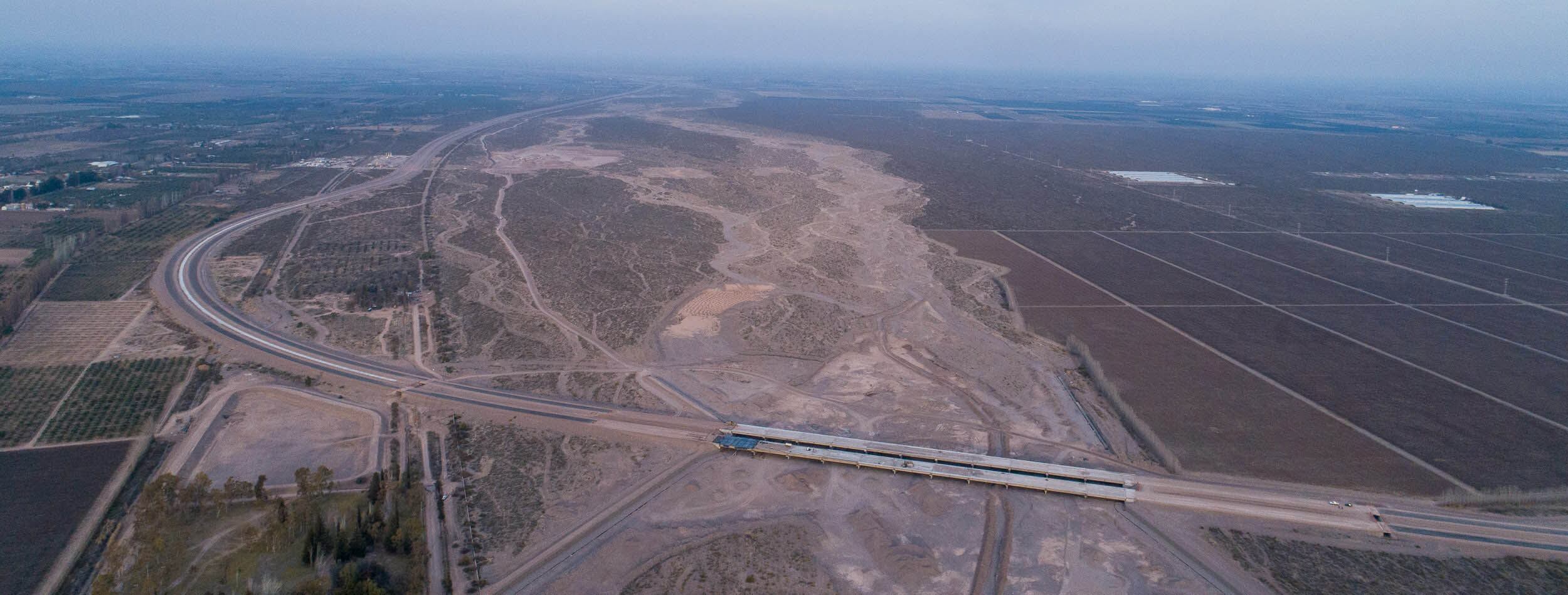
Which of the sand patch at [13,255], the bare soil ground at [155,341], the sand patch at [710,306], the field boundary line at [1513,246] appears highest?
the field boundary line at [1513,246]

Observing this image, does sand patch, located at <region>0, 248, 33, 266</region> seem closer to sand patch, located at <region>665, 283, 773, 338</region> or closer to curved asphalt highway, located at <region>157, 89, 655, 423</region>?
curved asphalt highway, located at <region>157, 89, 655, 423</region>

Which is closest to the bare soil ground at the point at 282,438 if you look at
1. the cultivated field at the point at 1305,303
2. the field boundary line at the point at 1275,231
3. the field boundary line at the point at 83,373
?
the field boundary line at the point at 83,373

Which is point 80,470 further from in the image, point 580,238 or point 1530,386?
point 1530,386

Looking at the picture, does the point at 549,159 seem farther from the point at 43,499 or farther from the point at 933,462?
the point at 933,462

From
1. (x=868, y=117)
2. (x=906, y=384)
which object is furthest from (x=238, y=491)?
(x=868, y=117)

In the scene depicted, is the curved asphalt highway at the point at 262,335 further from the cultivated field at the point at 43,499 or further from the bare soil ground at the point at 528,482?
the cultivated field at the point at 43,499

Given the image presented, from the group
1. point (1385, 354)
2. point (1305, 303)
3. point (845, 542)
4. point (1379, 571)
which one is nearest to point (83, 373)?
point (845, 542)

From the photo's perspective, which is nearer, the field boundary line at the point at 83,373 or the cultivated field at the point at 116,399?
the field boundary line at the point at 83,373

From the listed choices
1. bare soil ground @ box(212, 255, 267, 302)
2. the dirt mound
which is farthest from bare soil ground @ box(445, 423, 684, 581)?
bare soil ground @ box(212, 255, 267, 302)
